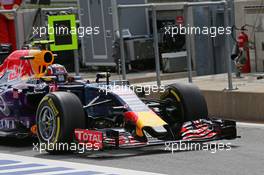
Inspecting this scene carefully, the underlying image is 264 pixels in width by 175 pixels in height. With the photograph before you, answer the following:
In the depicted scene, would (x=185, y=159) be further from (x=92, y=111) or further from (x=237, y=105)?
(x=237, y=105)

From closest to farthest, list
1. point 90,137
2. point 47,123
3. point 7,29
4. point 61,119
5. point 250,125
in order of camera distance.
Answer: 1. point 90,137
2. point 61,119
3. point 47,123
4. point 250,125
5. point 7,29

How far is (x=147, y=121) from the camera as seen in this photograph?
409 inches

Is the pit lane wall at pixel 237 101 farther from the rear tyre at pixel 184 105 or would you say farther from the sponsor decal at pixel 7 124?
the sponsor decal at pixel 7 124

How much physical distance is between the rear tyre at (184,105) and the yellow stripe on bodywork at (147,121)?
0.83 metres

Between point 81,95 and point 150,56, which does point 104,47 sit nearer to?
point 150,56

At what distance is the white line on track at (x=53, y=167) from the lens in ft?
30.4

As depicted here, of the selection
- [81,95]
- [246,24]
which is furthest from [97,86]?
[246,24]

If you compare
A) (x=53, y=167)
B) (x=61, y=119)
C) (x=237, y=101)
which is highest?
(x=61, y=119)

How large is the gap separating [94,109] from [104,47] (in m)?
11.9

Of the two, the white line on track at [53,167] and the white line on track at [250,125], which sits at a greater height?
the white line on track at [250,125]

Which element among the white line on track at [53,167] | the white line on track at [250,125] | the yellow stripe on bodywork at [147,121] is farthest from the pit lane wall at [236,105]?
the white line on track at [53,167]

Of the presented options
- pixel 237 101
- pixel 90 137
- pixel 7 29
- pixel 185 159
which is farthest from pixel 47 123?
pixel 7 29

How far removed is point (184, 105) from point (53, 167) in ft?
8.15

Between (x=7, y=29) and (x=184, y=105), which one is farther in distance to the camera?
(x=7, y=29)
